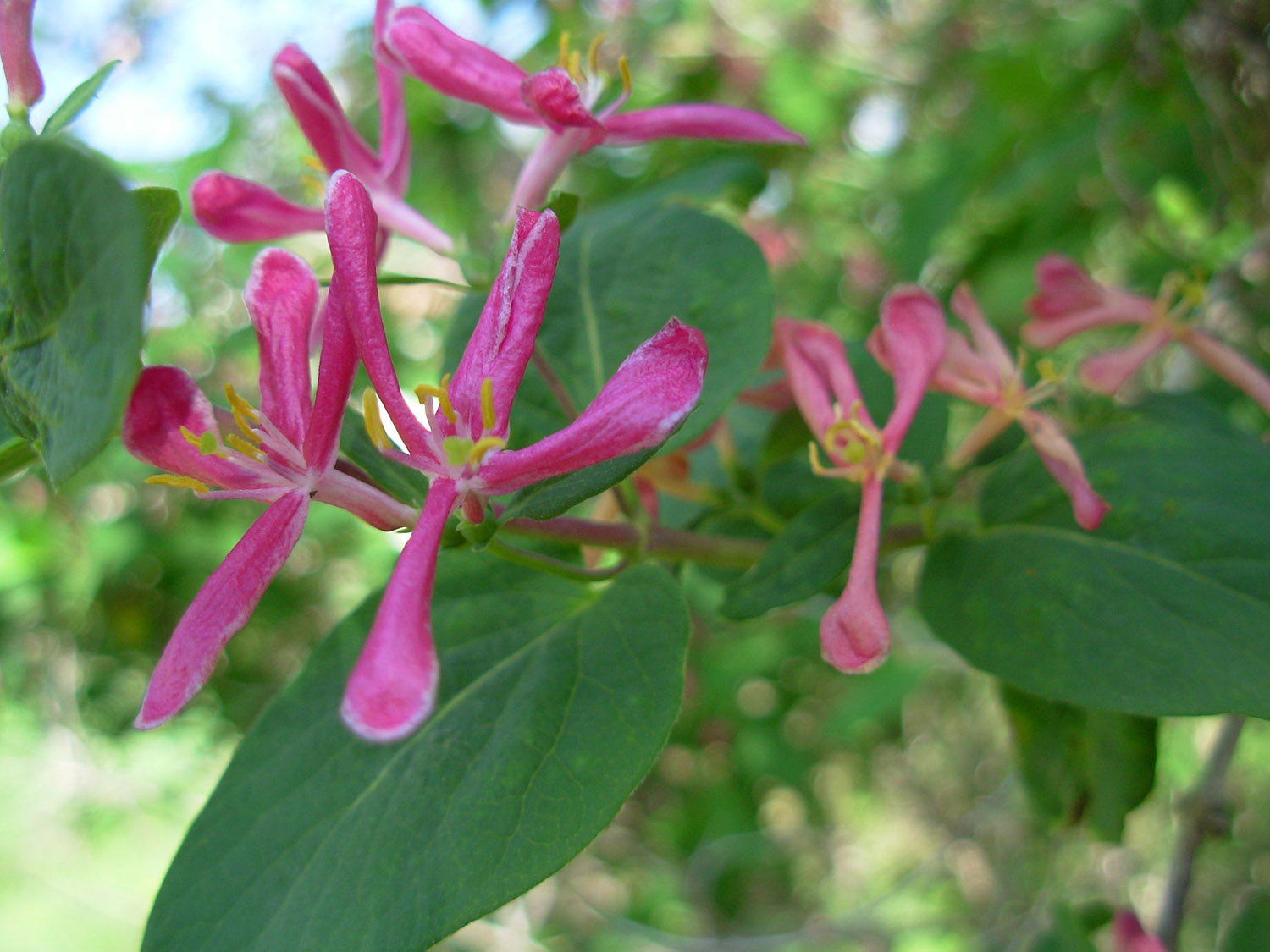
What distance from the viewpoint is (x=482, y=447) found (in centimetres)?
68

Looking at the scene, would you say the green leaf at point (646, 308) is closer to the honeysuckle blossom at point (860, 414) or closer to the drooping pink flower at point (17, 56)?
the honeysuckle blossom at point (860, 414)

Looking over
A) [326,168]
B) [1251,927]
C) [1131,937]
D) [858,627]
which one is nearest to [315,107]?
[326,168]

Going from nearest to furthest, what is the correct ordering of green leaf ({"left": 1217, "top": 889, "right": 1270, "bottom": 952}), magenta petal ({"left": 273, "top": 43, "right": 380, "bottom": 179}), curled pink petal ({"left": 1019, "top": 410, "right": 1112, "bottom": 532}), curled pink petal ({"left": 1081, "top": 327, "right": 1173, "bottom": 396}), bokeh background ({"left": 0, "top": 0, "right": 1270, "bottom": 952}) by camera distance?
curled pink petal ({"left": 1019, "top": 410, "right": 1112, "bottom": 532}) < magenta petal ({"left": 273, "top": 43, "right": 380, "bottom": 179}) < curled pink petal ({"left": 1081, "top": 327, "right": 1173, "bottom": 396}) < green leaf ({"left": 1217, "top": 889, "right": 1270, "bottom": 952}) < bokeh background ({"left": 0, "top": 0, "right": 1270, "bottom": 952})

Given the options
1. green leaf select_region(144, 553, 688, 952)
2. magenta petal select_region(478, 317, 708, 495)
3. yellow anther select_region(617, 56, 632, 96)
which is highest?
yellow anther select_region(617, 56, 632, 96)

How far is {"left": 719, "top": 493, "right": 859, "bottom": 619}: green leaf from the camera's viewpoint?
2.81 feet

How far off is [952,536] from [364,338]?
0.65 meters

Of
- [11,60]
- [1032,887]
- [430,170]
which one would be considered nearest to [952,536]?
[11,60]

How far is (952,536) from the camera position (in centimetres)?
101

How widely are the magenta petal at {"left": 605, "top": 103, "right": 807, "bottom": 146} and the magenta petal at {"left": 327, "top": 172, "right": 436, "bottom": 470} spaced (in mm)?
382

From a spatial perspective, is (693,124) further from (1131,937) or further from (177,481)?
(1131,937)

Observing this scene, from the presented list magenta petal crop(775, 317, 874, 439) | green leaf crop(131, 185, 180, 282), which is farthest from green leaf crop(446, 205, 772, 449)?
green leaf crop(131, 185, 180, 282)

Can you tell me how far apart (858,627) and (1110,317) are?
0.75m

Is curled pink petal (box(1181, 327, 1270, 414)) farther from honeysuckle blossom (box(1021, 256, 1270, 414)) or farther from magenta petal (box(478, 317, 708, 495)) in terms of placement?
magenta petal (box(478, 317, 708, 495))

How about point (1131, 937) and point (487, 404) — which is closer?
point (487, 404)
